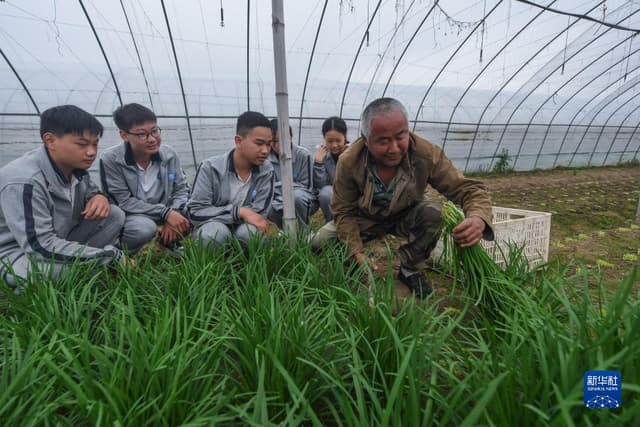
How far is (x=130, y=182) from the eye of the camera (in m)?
2.50

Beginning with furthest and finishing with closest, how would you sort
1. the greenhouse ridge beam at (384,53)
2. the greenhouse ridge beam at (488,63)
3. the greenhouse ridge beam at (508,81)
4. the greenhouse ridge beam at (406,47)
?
1. the greenhouse ridge beam at (508,81)
2. the greenhouse ridge beam at (488,63)
3. the greenhouse ridge beam at (384,53)
4. the greenhouse ridge beam at (406,47)

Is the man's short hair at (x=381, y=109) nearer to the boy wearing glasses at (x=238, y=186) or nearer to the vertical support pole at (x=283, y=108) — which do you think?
the vertical support pole at (x=283, y=108)

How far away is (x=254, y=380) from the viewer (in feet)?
3.28

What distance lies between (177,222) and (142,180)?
Answer: 464 mm

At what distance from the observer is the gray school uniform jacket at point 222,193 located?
2336mm

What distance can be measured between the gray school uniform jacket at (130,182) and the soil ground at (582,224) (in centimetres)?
157

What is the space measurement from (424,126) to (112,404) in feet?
31.8

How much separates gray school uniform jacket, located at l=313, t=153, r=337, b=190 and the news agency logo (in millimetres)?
2862

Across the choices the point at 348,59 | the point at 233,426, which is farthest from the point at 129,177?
the point at 348,59

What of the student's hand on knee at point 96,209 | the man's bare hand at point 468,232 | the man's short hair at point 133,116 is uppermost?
the man's short hair at point 133,116

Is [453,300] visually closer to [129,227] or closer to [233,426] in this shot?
[233,426]

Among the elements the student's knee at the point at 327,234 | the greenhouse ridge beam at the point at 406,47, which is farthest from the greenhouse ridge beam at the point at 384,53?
the student's knee at the point at 327,234

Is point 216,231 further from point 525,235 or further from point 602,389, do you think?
point 525,235

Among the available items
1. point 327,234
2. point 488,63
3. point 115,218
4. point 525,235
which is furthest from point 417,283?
point 488,63
